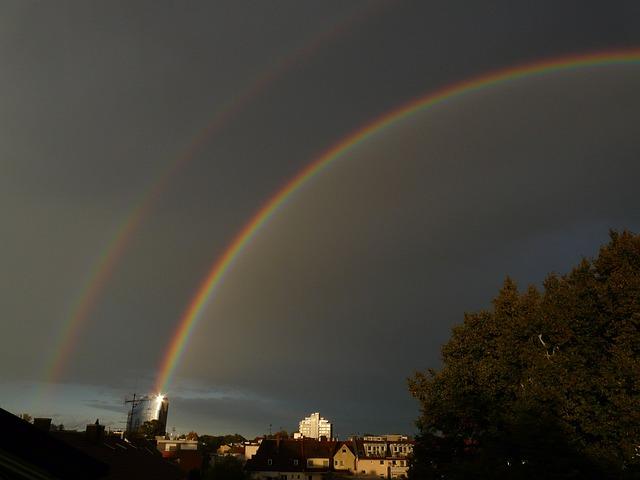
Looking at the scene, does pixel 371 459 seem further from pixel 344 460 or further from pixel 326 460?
pixel 326 460

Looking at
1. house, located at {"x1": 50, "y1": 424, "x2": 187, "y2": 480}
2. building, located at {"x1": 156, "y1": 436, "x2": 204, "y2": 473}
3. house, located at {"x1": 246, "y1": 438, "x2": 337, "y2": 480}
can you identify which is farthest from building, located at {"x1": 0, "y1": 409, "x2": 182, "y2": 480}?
house, located at {"x1": 246, "y1": 438, "x2": 337, "y2": 480}

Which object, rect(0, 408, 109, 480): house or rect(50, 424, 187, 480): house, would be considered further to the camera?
rect(50, 424, 187, 480): house

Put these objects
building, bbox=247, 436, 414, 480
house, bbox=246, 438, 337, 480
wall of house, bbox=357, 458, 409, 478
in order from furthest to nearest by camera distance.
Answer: wall of house, bbox=357, 458, 409, 478 → building, bbox=247, 436, 414, 480 → house, bbox=246, 438, 337, 480

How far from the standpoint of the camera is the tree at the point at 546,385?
81.8ft

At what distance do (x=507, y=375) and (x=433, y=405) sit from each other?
4.94 meters

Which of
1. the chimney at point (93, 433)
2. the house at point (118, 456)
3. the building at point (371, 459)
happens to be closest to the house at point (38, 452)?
the house at point (118, 456)

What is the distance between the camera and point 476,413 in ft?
→ 103

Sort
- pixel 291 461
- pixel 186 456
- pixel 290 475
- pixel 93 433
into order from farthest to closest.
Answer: pixel 291 461
pixel 290 475
pixel 186 456
pixel 93 433

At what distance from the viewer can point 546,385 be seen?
89.9 ft

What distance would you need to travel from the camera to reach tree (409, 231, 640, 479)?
81.8 feet

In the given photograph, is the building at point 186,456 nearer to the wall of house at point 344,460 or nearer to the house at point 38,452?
the wall of house at point 344,460

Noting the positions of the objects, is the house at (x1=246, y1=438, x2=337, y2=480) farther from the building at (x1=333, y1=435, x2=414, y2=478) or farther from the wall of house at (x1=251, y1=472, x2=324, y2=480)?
the building at (x1=333, y1=435, x2=414, y2=478)

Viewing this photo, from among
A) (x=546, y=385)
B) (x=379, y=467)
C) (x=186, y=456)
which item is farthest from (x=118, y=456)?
(x=379, y=467)

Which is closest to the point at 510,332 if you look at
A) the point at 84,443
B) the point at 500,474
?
the point at 500,474
